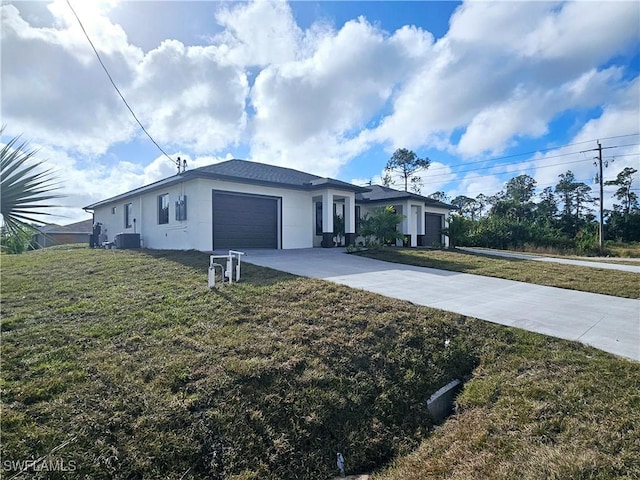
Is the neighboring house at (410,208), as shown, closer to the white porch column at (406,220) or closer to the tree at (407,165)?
the white porch column at (406,220)

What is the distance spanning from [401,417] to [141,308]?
4242 mm

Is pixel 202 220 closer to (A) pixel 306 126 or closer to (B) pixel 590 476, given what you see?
(A) pixel 306 126

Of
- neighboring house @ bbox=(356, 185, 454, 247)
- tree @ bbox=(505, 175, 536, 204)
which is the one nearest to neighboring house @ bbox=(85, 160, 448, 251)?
neighboring house @ bbox=(356, 185, 454, 247)

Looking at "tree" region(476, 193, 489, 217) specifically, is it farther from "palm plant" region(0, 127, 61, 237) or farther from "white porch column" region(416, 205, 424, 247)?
"palm plant" region(0, 127, 61, 237)

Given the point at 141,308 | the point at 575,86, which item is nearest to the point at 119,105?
the point at 141,308

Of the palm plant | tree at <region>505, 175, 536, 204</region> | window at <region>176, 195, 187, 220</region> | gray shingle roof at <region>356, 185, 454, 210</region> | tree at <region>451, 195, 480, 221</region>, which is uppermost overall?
tree at <region>505, 175, 536, 204</region>

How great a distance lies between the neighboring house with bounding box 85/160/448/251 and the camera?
41.2 feet

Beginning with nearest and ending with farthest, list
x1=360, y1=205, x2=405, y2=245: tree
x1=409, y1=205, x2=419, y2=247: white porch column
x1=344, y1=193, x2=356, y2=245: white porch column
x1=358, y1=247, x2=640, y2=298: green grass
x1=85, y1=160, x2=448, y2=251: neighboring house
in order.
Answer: x1=358, y1=247, x2=640, y2=298: green grass, x1=85, y1=160, x2=448, y2=251: neighboring house, x1=360, y1=205, x2=405, y2=245: tree, x1=344, y1=193, x2=356, y2=245: white porch column, x1=409, y1=205, x2=419, y2=247: white porch column

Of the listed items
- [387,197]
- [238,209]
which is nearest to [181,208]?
[238,209]

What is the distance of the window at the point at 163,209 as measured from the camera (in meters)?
14.4

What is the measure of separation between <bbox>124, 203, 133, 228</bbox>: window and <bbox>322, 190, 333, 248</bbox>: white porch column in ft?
33.5

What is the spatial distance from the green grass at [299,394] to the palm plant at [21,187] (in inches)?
58.9

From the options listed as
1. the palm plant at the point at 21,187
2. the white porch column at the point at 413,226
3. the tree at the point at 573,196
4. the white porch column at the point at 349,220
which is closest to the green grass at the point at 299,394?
the palm plant at the point at 21,187

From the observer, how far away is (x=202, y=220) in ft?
40.6
